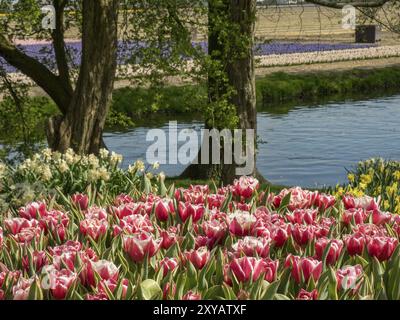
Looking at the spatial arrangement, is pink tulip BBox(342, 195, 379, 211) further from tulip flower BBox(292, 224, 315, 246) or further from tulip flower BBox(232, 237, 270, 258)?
tulip flower BBox(232, 237, 270, 258)

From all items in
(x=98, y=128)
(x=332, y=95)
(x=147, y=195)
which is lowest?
(x=332, y=95)

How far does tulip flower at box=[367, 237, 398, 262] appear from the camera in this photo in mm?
3949

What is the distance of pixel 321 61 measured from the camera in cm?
4541

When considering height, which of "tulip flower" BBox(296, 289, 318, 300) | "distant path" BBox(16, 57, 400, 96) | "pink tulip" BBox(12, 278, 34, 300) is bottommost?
"distant path" BBox(16, 57, 400, 96)

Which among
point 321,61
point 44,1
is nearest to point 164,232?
point 44,1

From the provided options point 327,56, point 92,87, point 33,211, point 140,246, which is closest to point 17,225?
point 33,211

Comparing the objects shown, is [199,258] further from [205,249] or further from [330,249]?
[330,249]

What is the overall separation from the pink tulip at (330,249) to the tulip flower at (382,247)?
0.46 ft

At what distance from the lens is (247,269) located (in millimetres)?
3523

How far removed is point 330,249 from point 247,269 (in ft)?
1.85

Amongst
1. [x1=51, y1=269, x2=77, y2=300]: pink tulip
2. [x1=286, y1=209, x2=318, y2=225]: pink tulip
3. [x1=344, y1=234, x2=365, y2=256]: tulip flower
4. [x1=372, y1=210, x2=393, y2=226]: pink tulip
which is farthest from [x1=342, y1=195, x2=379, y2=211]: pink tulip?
[x1=51, y1=269, x2=77, y2=300]: pink tulip
